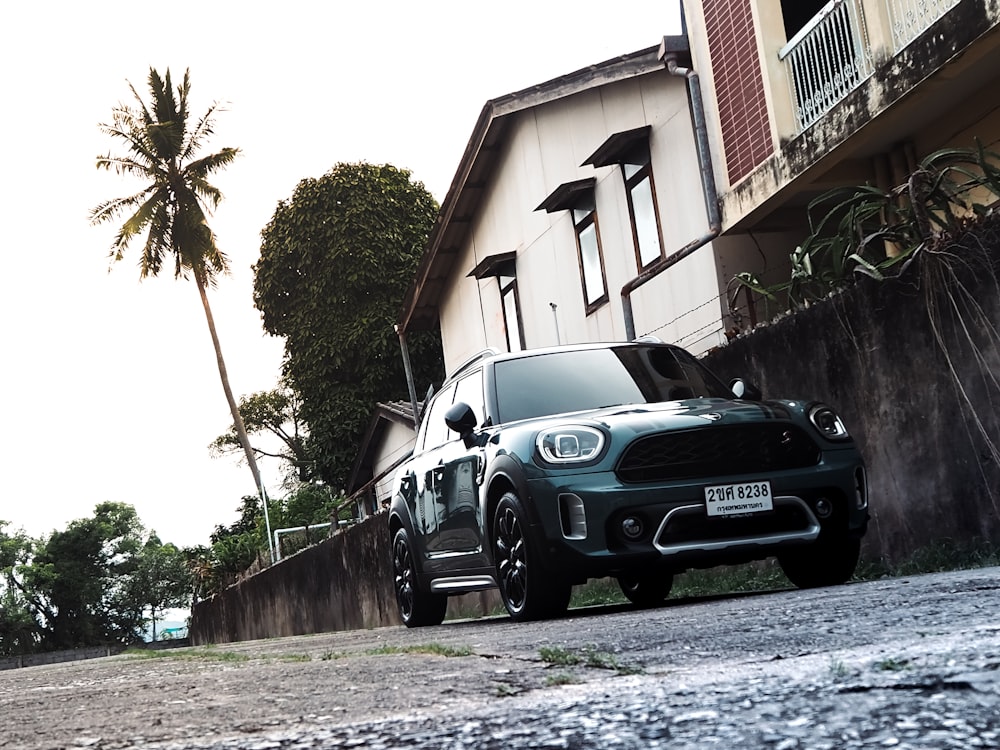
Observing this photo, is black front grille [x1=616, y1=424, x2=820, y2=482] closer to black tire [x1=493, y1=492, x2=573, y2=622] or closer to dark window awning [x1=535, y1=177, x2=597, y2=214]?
black tire [x1=493, y1=492, x2=573, y2=622]

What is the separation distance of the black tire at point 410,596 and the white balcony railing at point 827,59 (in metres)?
5.86

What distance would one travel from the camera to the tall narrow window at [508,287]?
23.1 meters

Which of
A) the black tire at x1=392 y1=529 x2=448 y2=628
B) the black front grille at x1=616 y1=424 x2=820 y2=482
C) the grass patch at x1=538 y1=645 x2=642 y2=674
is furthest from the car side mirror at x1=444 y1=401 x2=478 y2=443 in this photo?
the grass patch at x1=538 y1=645 x2=642 y2=674

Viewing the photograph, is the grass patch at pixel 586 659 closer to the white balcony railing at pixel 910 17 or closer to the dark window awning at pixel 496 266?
the white balcony railing at pixel 910 17

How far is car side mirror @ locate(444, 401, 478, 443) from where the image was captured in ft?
28.5

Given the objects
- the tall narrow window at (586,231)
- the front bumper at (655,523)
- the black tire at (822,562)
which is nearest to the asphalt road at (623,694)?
the front bumper at (655,523)

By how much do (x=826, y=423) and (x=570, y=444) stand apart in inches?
59.3

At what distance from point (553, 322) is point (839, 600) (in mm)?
16280

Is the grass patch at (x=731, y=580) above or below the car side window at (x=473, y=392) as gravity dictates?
below

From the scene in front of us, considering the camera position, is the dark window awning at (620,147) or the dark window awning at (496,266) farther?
the dark window awning at (496,266)

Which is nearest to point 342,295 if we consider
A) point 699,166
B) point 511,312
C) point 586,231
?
point 511,312

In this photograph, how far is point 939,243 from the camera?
27.3ft

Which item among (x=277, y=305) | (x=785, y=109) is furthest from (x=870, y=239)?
(x=277, y=305)

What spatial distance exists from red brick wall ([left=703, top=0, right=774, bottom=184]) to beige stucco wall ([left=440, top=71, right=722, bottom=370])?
1.03 metres
